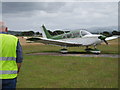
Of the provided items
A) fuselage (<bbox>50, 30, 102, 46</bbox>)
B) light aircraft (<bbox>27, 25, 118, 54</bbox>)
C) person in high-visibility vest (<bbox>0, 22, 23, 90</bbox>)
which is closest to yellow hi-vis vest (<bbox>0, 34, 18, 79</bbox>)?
person in high-visibility vest (<bbox>0, 22, 23, 90</bbox>)

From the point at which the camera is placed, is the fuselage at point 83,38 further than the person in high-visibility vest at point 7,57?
Yes

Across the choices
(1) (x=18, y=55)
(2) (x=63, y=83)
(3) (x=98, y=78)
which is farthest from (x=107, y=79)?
(1) (x=18, y=55)

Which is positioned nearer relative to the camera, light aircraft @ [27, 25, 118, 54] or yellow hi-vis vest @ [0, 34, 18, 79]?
yellow hi-vis vest @ [0, 34, 18, 79]

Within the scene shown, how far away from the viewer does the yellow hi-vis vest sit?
3463 millimetres

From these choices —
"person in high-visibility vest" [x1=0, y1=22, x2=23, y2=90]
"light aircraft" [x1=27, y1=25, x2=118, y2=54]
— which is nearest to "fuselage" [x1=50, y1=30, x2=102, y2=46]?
"light aircraft" [x1=27, y1=25, x2=118, y2=54]

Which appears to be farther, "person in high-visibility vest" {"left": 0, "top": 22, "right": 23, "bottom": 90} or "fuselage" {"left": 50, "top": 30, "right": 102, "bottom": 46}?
"fuselage" {"left": 50, "top": 30, "right": 102, "bottom": 46}

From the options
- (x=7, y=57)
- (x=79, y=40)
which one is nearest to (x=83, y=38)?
(x=79, y=40)

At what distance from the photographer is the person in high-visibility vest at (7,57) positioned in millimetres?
3469

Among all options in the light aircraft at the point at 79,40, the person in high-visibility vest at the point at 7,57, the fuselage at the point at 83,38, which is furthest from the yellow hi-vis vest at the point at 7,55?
the fuselage at the point at 83,38

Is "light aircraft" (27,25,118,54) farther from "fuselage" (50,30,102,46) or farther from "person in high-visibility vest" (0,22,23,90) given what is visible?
"person in high-visibility vest" (0,22,23,90)

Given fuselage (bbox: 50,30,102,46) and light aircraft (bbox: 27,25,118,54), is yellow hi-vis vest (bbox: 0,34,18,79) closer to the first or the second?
light aircraft (bbox: 27,25,118,54)

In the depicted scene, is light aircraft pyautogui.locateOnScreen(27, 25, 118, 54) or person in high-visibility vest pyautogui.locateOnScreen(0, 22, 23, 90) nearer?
person in high-visibility vest pyautogui.locateOnScreen(0, 22, 23, 90)

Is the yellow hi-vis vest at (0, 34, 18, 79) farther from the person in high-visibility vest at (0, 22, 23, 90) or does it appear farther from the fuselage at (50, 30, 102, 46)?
the fuselage at (50, 30, 102, 46)

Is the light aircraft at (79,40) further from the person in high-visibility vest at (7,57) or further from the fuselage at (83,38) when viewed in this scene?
the person in high-visibility vest at (7,57)
